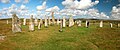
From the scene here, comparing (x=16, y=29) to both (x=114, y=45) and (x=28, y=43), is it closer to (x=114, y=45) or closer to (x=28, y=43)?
(x=28, y=43)

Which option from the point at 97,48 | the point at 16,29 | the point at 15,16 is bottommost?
the point at 97,48

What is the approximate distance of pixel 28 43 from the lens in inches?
1191

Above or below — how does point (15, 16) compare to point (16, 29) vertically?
above

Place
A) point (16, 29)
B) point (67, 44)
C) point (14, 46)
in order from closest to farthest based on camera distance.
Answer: point (14, 46) → point (67, 44) → point (16, 29)

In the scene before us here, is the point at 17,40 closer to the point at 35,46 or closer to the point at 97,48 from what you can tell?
the point at 35,46

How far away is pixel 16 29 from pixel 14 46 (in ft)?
52.9

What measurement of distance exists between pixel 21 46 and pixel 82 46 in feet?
31.4

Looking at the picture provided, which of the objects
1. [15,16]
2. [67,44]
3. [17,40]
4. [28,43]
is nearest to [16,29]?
[15,16]

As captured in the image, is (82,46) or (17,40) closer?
(82,46)

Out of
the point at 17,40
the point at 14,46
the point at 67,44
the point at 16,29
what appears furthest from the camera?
the point at 16,29

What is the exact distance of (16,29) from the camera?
4350 cm

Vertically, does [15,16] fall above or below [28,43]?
above

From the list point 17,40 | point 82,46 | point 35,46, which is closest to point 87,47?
point 82,46

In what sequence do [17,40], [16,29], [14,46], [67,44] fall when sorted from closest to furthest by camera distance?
1. [14,46]
2. [67,44]
3. [17,40]
4. [16,29]
